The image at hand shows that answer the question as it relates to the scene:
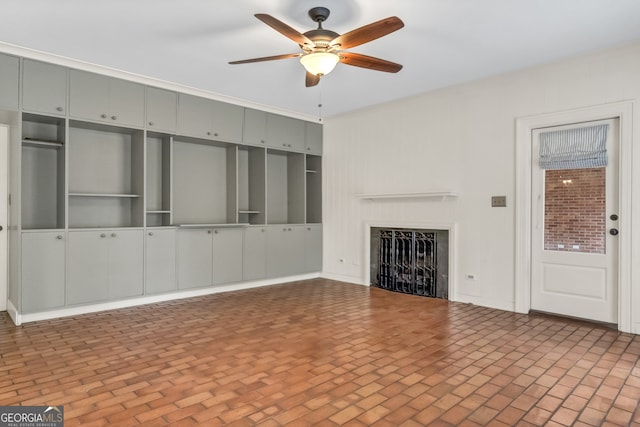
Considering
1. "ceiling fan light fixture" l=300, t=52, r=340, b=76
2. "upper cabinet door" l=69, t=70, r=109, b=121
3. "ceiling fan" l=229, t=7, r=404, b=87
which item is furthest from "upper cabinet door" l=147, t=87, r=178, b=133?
"ceiling fan light fixture" l=300, t=52, r=340, b=76

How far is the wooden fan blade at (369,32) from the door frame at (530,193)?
7.78 feet

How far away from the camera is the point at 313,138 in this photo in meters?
6.38

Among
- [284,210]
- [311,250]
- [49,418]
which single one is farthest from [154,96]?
[49,418]

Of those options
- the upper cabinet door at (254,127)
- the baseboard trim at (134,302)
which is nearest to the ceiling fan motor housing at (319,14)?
the upper cabinet door at (254,127)

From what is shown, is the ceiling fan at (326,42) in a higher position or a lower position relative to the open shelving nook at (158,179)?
higher

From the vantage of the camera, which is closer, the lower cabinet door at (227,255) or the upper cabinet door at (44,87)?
the upper cabinet door at (44,87)

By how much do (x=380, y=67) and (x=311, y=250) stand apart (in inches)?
141

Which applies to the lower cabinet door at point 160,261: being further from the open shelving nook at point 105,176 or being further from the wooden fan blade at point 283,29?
the wooden fan blade at point 283,29

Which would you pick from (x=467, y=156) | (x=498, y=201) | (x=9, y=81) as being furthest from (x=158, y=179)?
(x=498, y=201)

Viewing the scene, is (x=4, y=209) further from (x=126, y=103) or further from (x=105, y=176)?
(x=126, y=103)

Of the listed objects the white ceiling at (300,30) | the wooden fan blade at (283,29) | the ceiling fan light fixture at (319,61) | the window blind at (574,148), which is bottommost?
the window blind at (574,148)

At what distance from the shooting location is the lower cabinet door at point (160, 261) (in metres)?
4.54

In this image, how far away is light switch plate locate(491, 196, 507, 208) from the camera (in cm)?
439

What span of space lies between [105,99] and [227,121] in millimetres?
1490
